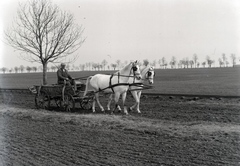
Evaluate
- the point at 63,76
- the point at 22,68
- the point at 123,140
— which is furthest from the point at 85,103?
the point at 22,68

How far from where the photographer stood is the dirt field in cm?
547

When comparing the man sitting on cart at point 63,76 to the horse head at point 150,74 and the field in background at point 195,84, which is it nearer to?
the horse head at point 150,74

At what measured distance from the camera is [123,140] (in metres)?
6.94

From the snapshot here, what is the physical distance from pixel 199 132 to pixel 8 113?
8.83m

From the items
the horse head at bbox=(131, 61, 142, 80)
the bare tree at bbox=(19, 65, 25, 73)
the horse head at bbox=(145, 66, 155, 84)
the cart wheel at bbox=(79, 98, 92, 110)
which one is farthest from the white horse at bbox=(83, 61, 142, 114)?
the bare tree at bbox=(19, 65, 25, 73)

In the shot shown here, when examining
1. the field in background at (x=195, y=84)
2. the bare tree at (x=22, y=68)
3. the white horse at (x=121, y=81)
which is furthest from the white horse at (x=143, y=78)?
the bare tree at (x=22, y=68)

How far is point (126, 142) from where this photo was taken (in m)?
6.73

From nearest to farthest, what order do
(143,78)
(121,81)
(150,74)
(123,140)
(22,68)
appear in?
1. (123,140)
2. (121,81)
3. (150,74)
4. (143,78)
5. (22,68)

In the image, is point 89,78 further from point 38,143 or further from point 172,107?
point 38,143

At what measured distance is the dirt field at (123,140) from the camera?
215 inches

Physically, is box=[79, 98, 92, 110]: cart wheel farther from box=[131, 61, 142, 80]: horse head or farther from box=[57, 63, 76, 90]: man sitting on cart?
box=[131, 61, 142, 80]: horse head

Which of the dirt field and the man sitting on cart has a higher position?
the man sitting on cart

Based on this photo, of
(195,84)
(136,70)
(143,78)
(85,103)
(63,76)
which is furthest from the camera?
(195,84)

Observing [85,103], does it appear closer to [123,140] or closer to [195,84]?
[123,140]
